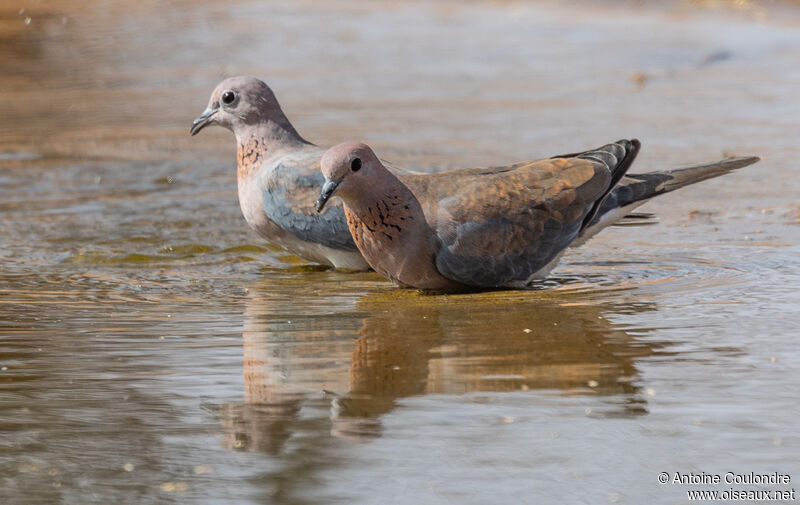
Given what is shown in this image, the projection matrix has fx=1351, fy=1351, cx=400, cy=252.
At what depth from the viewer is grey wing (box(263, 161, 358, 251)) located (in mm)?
5988

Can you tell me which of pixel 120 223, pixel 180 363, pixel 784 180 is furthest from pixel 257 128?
pixel 784 180

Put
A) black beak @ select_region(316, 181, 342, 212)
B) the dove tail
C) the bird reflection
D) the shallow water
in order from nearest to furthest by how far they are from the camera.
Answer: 1. the shallow water
2. the bird reflection
3. black beak @ select_region(316, 181, 342, 212)
4. the dove tail

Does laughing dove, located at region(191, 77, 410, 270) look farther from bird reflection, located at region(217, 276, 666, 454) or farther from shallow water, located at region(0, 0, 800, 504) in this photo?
bird reflection, located at region(217, 276, 666, 454)

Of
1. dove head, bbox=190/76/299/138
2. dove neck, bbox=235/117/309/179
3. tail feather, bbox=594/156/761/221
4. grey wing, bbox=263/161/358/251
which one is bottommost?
grey wing, bbox=263/161/358/251

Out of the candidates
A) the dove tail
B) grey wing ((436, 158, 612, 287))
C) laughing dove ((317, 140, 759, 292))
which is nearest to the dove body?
laughing dove ((317, 140, 759, 292))

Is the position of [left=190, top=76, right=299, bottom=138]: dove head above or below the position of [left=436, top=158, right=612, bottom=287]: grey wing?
above

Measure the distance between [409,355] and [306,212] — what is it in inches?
71.3

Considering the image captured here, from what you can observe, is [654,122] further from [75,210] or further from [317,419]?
[317,419]

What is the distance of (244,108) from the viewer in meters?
6.48

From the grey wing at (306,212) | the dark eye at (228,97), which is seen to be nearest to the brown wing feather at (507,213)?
the grey wing at (306,212)

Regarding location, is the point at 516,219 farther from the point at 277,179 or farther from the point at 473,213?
the point at 277,179

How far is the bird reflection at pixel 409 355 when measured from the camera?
3.70 m

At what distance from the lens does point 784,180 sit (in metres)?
7.58

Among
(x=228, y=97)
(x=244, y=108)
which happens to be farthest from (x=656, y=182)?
(x=228, y=97)
